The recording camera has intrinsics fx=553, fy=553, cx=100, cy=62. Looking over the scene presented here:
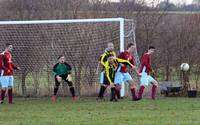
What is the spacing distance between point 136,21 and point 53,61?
3.92m

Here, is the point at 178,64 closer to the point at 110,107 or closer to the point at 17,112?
the point at 110,107

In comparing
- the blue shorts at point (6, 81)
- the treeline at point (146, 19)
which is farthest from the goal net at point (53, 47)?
the blue shorts at point (6, 81)

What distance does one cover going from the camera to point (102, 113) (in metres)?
14.3

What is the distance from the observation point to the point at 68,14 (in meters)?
22.3

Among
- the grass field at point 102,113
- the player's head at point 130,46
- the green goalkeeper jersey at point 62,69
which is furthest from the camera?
the green goalkeeper jersey at point 62,69

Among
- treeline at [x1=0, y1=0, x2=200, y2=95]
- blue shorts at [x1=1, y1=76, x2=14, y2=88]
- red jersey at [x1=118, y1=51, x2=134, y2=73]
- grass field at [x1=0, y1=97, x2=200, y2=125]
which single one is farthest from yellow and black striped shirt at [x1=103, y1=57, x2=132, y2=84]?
treeline at [x1=0, y1=0, x2=200, y2=95]

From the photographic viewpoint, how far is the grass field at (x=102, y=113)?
12.5 meters

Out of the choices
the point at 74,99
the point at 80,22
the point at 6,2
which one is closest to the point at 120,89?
the point at 74,99

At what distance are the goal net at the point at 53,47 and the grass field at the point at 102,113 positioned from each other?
2994 mm

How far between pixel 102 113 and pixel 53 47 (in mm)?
7043

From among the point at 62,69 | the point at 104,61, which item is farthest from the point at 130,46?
the point at 62,69

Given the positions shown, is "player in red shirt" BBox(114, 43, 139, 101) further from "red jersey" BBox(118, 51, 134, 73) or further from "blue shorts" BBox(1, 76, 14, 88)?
"blue shorts" BBox(1, 76, 14, 88)

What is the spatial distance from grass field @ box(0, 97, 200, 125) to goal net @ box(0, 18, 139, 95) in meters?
2.99

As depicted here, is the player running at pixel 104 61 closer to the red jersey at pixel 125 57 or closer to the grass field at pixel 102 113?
the red jersey at pixel 125 57
